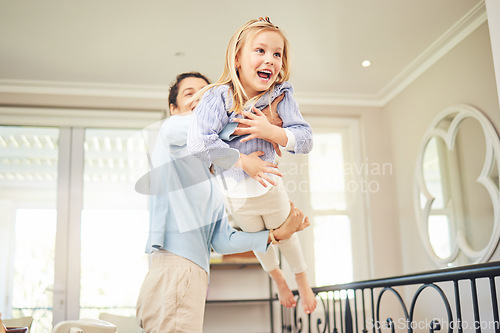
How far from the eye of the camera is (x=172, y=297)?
1.74 m

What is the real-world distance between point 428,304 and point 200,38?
8.78ft

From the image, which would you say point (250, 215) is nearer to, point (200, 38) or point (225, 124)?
point (225, 124)

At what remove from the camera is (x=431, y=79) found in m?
4.14

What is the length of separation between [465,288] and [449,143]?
1.02 m

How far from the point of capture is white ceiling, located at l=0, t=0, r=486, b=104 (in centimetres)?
337

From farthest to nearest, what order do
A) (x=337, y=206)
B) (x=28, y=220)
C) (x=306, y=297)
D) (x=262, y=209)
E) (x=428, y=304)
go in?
(x=337, y=206)
(x=28, y=220)
(x=428, y=304)
(x=306, y=297)
(x=262, y=209)

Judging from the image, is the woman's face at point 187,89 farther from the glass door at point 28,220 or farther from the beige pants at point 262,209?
the glass door at point 28,220

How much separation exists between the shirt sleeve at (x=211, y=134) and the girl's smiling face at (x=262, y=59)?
0.35 ft

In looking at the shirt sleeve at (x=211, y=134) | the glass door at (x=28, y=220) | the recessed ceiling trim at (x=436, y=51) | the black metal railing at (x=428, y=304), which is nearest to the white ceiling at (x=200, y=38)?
the recessed ceiling trim at (x=436, y=51)

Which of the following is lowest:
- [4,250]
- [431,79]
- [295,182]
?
[4,250]

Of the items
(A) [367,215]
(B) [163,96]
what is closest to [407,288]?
(A) [367,215]

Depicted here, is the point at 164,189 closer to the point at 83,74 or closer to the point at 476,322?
the point at 476,322

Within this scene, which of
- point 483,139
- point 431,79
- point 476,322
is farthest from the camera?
point 431,79

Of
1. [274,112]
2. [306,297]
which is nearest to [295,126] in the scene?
[274,112]
